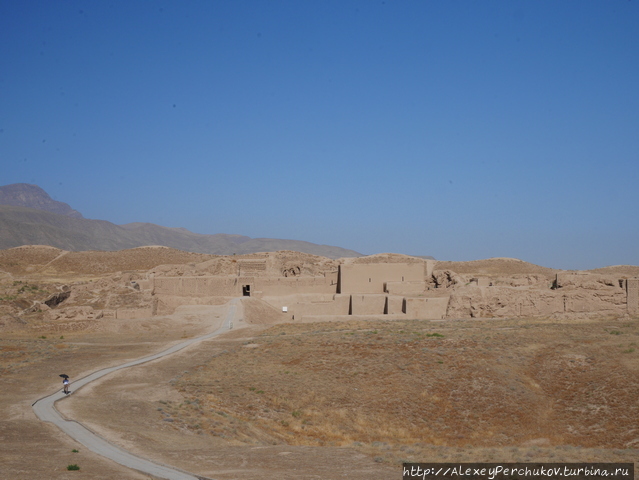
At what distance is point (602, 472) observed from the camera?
30.2 ft

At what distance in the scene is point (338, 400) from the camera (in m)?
16.3

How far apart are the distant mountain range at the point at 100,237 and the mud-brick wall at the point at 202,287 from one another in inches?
3904

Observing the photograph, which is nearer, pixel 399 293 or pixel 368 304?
pixel 368 304

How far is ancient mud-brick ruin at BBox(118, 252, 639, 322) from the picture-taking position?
91.1 feet

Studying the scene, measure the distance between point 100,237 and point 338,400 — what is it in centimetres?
15813

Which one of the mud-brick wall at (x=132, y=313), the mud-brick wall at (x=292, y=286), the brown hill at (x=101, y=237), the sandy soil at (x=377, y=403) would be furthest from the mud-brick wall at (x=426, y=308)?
the brown hill at (x=101, y=237)

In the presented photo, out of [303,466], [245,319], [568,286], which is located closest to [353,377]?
[303,466]

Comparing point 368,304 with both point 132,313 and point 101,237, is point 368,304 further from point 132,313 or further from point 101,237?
point 101,237

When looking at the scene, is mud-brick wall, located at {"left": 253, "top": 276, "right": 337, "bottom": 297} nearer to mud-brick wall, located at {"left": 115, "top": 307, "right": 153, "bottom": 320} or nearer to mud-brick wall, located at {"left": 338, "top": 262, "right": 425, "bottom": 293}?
mud-brick wall, located at {"left": 338, "top": 262, "right": 425, "bottom": 293}

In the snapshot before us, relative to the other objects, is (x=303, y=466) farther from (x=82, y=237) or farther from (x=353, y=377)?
(x=82, y=237)

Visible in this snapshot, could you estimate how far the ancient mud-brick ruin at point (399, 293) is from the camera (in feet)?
91.1

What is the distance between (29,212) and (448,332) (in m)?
156

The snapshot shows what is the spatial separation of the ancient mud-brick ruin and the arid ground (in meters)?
2.87

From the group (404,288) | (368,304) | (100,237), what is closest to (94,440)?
(368,304)
